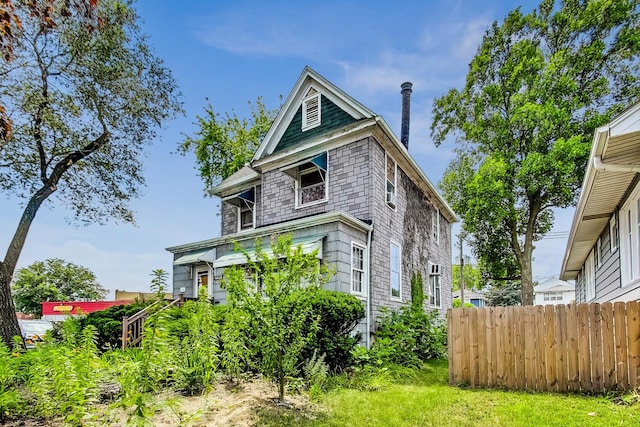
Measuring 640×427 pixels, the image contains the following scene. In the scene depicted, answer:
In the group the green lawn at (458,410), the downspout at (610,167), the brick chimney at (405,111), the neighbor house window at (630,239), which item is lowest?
the green lawn at (458,410)

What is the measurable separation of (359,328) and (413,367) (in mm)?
1693

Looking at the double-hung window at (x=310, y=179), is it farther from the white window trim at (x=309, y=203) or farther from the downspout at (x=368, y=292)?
the downspout at (x=368, y=292)

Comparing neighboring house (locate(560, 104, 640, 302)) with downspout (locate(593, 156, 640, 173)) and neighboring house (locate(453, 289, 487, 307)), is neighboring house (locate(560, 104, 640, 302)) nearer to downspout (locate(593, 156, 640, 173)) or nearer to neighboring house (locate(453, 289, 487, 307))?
downspout (locate(593, 156, 640, 173))

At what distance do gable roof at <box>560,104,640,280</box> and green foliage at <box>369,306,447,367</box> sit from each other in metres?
4.51

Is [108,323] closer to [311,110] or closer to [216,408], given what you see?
[216,408]

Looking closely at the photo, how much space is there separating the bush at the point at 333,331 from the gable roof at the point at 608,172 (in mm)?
4874

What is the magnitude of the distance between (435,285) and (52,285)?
3472 cm

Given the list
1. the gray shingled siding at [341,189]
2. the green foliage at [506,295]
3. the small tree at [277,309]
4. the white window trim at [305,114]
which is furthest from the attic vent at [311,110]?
the green foliage at [506,295]

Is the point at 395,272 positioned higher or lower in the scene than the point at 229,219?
lower

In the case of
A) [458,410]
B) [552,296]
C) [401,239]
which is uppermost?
[401,239]

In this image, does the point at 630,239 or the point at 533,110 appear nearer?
the point at 630,239

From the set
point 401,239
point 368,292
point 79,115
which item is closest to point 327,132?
point 401,239

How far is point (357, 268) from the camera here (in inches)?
384

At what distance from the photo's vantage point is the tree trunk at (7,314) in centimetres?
884
